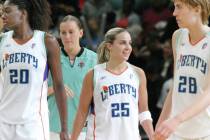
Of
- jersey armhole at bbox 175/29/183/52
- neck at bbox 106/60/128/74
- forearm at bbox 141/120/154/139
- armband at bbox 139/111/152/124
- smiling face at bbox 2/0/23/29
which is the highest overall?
smiling face at bbox 2/0/23/29

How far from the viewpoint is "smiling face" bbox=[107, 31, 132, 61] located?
736cm

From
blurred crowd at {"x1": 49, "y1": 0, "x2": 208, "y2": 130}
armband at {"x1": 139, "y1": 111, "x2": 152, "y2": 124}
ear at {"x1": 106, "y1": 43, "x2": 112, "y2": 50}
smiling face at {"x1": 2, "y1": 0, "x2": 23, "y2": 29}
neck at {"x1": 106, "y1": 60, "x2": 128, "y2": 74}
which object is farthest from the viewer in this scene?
blurred crowd at {"x1": 49, "y1": 0, "x2": 208, "y2": 130}

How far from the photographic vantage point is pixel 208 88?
5.60 metres

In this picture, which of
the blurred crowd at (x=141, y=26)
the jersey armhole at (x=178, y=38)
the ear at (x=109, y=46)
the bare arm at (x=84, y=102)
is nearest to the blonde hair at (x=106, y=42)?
the ear at (x=109, y=46)

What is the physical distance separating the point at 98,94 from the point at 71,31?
179 centimetres

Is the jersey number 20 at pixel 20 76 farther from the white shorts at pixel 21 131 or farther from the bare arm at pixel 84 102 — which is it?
the bare arm at pixel 84 102

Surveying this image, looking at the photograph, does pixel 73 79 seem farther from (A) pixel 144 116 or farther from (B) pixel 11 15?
(B) pixel 11 15

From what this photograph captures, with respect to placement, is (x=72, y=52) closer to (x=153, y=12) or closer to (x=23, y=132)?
(x=23, y=132)

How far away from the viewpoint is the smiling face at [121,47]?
736 cm

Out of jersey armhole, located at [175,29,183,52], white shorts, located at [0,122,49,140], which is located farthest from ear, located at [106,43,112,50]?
white shorts, located at [0,122,49,140]

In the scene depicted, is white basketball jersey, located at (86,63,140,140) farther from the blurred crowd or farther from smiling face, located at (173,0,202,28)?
the blurred crowd

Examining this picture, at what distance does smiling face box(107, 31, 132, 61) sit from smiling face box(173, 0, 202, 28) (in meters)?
1.34

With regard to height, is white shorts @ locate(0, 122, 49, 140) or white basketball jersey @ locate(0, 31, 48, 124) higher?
white basketball jersey @ locate(0, 31, 48, 124)

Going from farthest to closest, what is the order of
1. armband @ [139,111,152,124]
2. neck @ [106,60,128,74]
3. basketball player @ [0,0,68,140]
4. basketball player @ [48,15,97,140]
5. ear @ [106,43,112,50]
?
basketball player @ [48,15,97,140], ear @ [106,43,112,50], neck @ [106,60,128,74], armband @ [139,111,152,124], basketball player @ [0,0,68,140]
